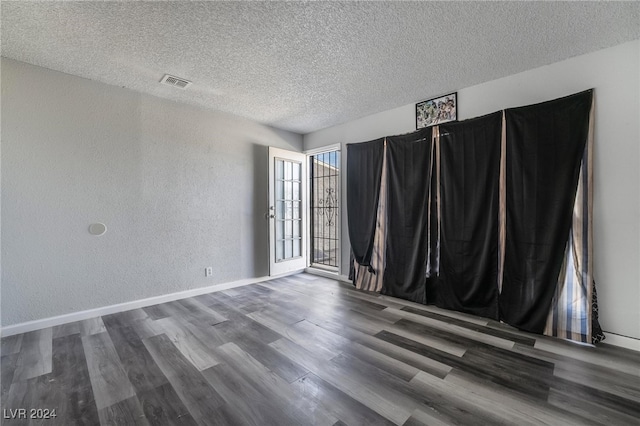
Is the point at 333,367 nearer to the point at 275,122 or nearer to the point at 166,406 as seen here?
the point at 166,406

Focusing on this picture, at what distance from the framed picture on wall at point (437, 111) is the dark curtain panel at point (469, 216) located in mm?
171

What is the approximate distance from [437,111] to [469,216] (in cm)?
138

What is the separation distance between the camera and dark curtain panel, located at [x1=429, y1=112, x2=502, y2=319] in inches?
107

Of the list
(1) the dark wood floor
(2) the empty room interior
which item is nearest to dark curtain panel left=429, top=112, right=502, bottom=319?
(2) the empty room interior

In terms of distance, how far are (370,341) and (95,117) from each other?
3.75 metres

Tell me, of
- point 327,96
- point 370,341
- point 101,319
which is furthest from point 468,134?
point 101,319

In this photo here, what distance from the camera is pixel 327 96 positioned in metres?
3.24

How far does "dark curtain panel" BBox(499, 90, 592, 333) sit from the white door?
3124mm

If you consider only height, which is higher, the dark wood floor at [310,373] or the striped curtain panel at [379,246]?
the striped curtain panel at [379,246]

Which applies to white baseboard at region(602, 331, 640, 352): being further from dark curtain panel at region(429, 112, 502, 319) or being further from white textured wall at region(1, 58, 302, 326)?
white textured wall at region(1, 58, 302, 326)

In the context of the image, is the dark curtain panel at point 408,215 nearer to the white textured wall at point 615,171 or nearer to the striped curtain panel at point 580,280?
the striped curtain panel at point 580,280

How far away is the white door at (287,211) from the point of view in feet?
14.0

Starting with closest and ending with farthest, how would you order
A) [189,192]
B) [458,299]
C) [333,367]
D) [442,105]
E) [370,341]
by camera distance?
[333,367], [370,341], [458,299], [442,105], [189,192]

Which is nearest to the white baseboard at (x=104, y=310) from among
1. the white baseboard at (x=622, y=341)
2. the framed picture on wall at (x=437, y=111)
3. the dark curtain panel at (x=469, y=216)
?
the dark curtain panel at (x=469, y=216)
